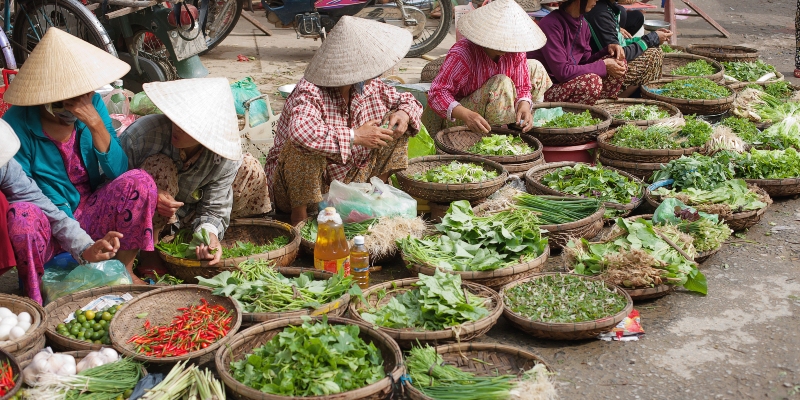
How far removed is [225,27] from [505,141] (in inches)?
171

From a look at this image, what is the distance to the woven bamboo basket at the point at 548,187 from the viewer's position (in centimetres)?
427

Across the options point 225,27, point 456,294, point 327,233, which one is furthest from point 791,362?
point 225,27

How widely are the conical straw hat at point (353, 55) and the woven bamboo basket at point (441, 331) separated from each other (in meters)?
1.19

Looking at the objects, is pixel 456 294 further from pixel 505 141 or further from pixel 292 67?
pixel 292 67

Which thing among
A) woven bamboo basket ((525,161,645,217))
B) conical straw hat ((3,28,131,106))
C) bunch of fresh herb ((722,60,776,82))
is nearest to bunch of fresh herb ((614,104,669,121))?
woven bamboo basket ((525,161,645,217))

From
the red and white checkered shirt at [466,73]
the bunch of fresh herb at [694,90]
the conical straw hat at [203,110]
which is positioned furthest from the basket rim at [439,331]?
the bunch of fresh herb at [694,90]

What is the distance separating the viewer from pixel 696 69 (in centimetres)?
678

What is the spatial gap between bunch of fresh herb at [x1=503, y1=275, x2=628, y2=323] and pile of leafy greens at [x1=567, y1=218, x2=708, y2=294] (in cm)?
14

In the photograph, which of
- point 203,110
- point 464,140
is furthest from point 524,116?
point 203,110

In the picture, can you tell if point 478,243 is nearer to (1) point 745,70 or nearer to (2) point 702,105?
(2) point 702,105

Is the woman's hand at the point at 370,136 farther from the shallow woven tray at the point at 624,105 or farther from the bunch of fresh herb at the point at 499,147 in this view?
the shallow woven tray at the point at 624,105

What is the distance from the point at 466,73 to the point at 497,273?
1.89m

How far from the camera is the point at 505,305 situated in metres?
3.24

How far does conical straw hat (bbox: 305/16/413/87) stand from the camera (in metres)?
3.99
